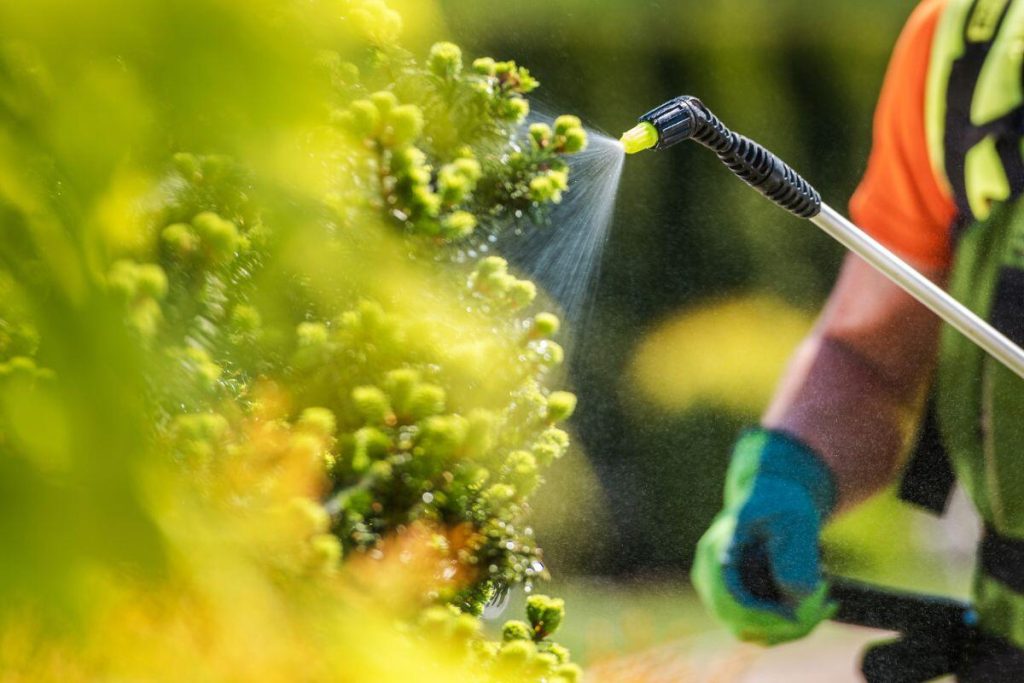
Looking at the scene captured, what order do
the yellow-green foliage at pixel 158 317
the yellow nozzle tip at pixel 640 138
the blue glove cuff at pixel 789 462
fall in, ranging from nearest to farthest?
the yellow-green foliage at pixel 158 317
the yellow nozzle tip at pixel 640 138
the blue glove cuff at pixel 789 462

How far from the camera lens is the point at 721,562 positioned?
148 centimetres

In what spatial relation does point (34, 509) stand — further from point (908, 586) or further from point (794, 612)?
point (908, 586)

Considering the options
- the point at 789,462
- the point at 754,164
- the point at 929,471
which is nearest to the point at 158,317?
the point at 754,164

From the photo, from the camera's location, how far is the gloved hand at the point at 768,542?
1485mm

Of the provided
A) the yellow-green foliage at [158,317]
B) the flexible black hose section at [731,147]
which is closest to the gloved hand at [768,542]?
the flexible black hose section at [731,147]

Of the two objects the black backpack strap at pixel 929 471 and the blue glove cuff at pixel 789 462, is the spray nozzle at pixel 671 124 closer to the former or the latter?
the blue glove cuff at pixel 789 462

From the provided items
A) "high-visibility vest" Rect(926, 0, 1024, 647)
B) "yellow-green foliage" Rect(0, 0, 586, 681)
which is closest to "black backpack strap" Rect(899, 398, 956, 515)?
"high-visibility vest" Rect(926, 0, 1024, 647)

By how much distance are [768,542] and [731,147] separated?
2.50ft

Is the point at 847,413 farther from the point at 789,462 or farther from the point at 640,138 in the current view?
the point at 640,138

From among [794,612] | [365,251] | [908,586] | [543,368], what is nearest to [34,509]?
[365,251]

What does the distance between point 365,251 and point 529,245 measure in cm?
41

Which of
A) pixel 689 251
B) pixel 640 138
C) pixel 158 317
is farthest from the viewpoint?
pixel 689 251

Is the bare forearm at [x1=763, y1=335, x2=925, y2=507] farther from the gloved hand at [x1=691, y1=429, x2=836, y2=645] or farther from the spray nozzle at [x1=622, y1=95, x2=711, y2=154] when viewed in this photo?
the spray nozzle at [x1=622, y1=95, x2=711, y2=154]

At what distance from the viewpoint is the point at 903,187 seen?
150 cm
